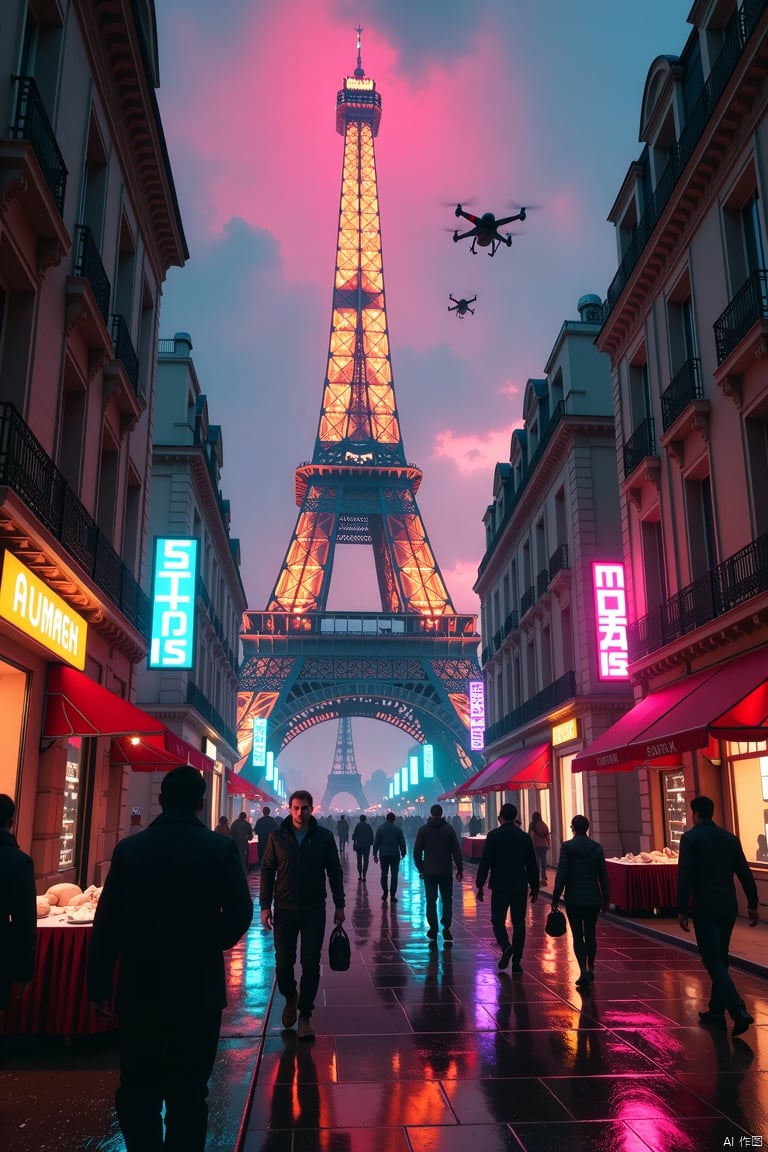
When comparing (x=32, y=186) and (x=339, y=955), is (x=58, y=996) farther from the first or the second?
(x=32, y=186)

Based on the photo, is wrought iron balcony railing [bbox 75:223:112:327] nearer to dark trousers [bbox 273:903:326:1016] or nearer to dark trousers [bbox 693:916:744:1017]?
dark trousers [bbox 273:903:326:1016]

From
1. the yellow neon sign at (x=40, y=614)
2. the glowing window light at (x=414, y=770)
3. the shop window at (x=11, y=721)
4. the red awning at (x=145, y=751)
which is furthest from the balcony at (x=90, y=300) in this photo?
the glowing window light at (x=414, y=770)

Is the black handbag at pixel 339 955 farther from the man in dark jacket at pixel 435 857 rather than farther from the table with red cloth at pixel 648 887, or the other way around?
the table with red cloth at pixel 648 887

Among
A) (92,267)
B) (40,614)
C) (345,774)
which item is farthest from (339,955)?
(345,774)

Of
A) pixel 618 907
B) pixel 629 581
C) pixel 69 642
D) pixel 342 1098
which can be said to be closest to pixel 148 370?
pixel 69 642

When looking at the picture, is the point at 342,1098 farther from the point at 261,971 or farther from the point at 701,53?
the point at 701,53

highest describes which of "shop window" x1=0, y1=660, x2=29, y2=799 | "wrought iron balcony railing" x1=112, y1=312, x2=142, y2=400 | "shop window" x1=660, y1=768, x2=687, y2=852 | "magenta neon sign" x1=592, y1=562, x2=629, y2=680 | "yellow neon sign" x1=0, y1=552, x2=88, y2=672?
"wrought iron balcony railing" x1=112, y1=312, x2=142, y2=400

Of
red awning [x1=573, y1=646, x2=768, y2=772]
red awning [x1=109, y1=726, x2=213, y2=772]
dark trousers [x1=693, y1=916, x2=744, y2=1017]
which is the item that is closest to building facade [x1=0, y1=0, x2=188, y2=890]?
red awning [x1=109, y1=726, x2=213, y2=772]
